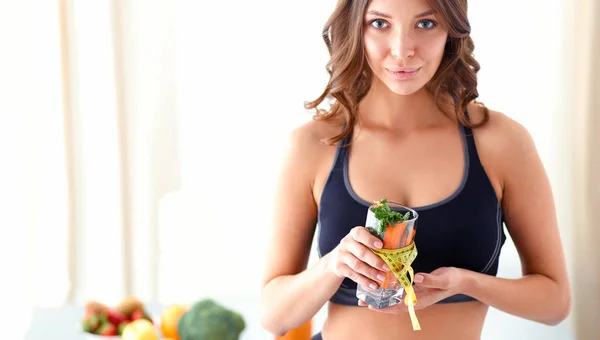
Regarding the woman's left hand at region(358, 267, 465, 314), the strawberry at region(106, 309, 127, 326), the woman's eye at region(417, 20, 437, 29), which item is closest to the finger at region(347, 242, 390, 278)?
the woman's left hand at region(358, 267, 465, 314)

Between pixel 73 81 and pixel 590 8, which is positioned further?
pixel 73 81

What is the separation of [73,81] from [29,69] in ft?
Answer: 0.49

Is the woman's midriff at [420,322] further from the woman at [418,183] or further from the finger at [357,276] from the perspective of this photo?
the finger at [357,276]

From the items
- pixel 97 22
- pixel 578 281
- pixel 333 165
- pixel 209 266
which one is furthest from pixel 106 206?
pixel 578 281

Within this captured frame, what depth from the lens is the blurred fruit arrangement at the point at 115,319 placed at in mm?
2098

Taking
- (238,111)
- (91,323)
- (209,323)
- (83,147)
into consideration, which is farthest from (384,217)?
(83,147)

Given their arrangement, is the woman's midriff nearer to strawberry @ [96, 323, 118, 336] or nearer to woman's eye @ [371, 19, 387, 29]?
woman's eye @ [371, 19, 387, 29]

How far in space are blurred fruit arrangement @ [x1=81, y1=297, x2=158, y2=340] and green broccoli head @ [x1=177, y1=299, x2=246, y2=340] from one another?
9 cm

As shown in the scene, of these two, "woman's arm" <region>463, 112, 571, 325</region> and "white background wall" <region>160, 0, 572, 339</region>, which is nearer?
"woman's arm" <region>463, 112, 571, 325</region>

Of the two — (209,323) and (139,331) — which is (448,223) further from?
(139,331)

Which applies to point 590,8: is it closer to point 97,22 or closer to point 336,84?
point 336,84

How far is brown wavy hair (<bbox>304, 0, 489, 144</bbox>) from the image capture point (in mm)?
1572

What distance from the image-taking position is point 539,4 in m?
2.31

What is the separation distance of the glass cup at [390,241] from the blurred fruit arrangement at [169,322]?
27.2 inches
